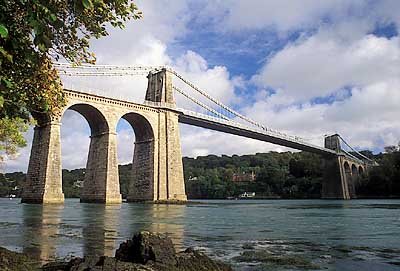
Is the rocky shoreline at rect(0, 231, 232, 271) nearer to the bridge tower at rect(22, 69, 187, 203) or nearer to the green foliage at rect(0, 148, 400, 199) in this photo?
the bridge tower at rect(22, 69, 187, 203)

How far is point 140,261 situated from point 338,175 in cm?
7654

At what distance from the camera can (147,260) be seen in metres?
5.54

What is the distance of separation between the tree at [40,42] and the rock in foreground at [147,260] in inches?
90.6

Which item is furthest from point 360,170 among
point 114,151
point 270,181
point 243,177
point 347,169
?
point 114,151

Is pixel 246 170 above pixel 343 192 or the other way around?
above

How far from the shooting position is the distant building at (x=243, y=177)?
9619 cm

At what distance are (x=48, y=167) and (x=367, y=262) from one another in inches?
1186

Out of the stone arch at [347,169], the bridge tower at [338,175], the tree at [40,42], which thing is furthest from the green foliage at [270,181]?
the tree at [40,42]

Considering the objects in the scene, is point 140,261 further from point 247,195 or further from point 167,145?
point 247,195

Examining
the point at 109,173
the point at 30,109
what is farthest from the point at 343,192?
the point at 30,109

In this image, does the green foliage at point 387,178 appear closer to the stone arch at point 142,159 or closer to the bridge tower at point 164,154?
the bridge tower at point 164,154

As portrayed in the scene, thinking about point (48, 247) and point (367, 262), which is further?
point (48, 247)

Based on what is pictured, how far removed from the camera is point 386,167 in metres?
73.7

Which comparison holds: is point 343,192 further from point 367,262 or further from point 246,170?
point 367,262
